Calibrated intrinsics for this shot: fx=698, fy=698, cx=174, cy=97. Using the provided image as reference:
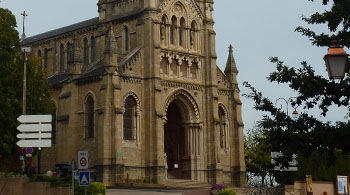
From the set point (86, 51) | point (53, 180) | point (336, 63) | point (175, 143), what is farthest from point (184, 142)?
point (336, 63)

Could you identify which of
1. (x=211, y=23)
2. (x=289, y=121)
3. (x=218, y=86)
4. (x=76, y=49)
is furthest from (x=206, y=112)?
(x=289, y=121)

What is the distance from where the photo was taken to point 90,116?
213 feet

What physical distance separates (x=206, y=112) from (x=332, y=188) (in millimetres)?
20967

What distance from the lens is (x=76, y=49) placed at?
219 feet

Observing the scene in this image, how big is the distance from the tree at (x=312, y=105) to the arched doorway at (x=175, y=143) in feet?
160

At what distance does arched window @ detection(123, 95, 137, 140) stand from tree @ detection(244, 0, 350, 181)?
4322 centimetres

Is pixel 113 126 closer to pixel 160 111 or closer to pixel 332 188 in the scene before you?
pixel 160 111

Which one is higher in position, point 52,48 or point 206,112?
point 52,48

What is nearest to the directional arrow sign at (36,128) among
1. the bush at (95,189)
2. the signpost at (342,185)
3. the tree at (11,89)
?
the bush at (95,189)

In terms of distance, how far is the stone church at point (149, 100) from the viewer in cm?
6231

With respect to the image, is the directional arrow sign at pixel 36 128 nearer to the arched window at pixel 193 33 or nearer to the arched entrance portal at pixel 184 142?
the arched entrance portal at pixel 184 142

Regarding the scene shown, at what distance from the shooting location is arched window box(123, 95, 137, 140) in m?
63.4

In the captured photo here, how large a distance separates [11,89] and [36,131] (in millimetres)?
35890

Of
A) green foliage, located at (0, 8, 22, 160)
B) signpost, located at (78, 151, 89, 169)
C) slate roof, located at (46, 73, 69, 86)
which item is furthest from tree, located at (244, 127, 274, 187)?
signpost, located at (78, 151, 89, 169)
